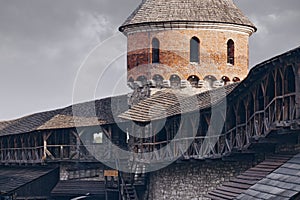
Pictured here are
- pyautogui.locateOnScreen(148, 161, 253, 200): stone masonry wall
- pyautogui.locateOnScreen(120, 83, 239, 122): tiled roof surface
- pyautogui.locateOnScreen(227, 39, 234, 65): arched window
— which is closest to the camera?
pyautogui.locateOnScreen(148, 161, 253, 200): stone masonry wall

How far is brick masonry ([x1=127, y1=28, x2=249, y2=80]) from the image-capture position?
110ft

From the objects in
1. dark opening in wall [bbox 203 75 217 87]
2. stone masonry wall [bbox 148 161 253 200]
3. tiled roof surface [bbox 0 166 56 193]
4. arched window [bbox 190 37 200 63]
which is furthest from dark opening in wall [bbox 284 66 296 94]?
tiled roof surface [bbox 0 166 56 193]

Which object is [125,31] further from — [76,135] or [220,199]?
[220,199]

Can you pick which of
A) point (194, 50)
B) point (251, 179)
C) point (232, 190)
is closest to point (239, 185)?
point (232, 190)

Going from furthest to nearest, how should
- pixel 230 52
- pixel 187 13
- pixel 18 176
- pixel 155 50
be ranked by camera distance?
pixel 18 176 → pixel 230 52 → pixel 155 50 → pixel 187 13

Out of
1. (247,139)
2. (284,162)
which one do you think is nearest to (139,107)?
(247,139)

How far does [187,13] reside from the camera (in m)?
33.4

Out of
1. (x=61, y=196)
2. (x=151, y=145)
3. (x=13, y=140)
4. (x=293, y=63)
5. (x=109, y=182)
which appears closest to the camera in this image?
(x=293, y=63)

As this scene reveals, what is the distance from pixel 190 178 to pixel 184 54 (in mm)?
7669

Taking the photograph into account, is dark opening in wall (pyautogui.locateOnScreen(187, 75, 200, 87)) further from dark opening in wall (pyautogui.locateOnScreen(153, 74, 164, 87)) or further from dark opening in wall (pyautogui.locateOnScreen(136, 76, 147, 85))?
dark opening in wall (pyautogui.locateOnScreen(136, 76, 147, 85))

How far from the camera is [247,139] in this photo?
21656 millimetres

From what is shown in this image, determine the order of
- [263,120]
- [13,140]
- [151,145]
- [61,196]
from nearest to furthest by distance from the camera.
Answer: [263,120], [151,145], [61,196], [13,140]

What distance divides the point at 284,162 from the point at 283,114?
1.33m

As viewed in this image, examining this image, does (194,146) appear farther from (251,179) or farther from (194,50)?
(194,50)
